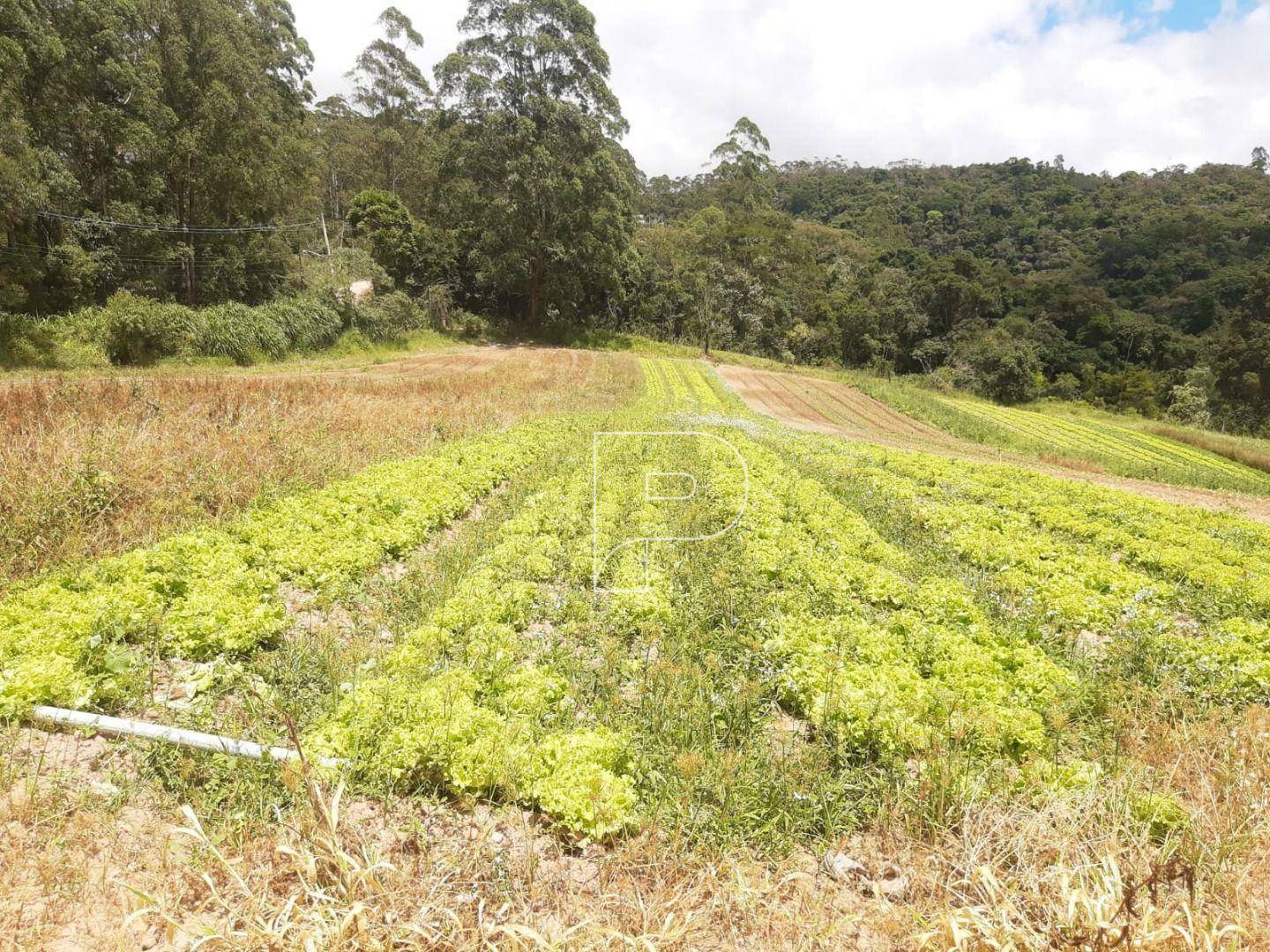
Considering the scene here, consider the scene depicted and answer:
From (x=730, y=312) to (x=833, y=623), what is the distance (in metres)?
53.5

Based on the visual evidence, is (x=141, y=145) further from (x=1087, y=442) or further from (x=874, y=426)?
(x=1087, y=442)

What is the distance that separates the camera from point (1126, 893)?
2.91 m

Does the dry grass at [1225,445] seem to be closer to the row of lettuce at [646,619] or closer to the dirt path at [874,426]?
the dirt path at [874,426]

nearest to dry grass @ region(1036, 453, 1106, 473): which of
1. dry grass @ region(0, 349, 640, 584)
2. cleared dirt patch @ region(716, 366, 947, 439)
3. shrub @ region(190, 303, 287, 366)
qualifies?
cleared dirt patch @ region(716, 366, 947, 439)

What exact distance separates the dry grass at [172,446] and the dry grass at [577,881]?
458 centimetres

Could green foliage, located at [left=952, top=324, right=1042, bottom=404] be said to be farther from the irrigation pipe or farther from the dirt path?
the irrigation pipe

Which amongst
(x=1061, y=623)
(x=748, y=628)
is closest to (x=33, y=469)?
(x=748, y=628)

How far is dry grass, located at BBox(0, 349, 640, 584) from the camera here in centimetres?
732

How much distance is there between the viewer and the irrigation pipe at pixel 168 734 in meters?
3.89

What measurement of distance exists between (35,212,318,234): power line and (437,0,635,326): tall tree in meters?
13.2

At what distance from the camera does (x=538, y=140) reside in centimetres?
4112

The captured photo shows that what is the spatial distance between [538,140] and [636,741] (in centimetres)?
4509

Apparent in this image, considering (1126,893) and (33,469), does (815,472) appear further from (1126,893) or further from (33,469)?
(33,469)

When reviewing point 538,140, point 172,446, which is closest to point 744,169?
point 538,140
